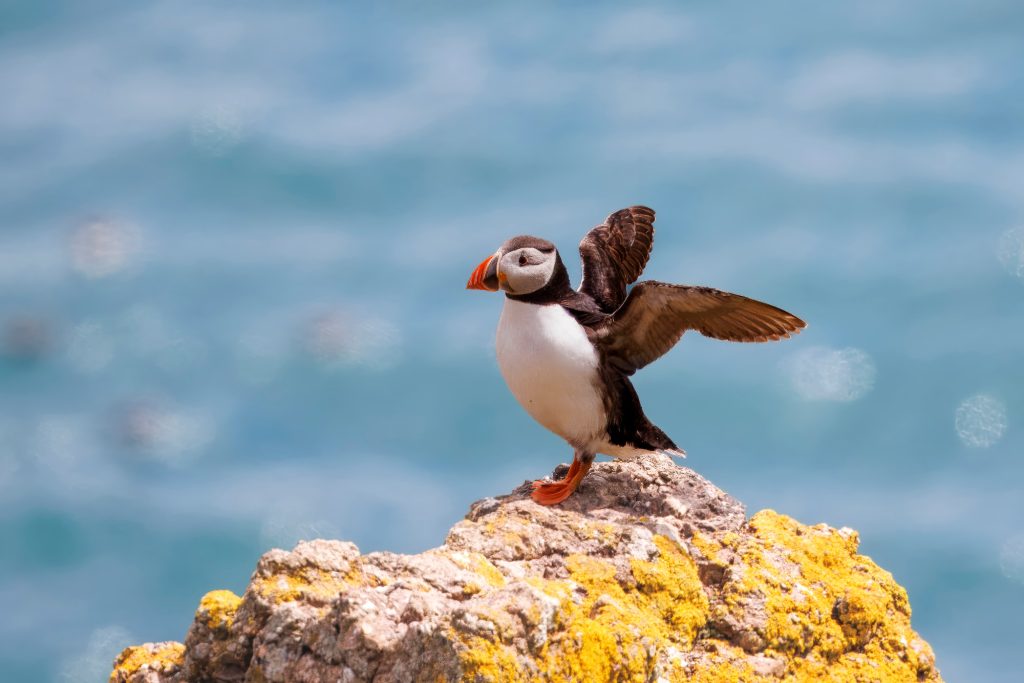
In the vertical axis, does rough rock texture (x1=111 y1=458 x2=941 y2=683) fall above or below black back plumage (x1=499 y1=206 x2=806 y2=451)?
below

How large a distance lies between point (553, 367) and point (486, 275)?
19.5 inches

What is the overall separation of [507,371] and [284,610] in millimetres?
1913

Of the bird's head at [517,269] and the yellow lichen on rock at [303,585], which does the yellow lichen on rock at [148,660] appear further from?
the bird's head at [517,269]

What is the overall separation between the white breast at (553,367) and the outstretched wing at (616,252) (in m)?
0.71

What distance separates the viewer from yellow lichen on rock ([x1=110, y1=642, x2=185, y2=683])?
16.7ft

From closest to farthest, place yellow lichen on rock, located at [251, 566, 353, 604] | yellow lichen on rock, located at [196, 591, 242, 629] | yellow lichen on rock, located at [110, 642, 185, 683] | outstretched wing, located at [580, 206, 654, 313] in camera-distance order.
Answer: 1. yellow lichen on rock, located at [251, 566, 353, 604]
2. yellow lichen on rock, located at [196, 591, 242, 629]
3. yellow lichen on rock, located at [110, 642, 185, 683]
4. outstretched wing, located at [580, 206, 654, 313]

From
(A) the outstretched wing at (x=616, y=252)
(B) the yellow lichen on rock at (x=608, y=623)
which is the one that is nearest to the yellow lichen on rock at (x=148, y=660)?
(B) the yellow lichen on rock at (x=608, y=623)

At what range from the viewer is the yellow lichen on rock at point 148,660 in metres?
5.09

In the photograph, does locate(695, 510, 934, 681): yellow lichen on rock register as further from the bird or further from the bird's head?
the bird's head

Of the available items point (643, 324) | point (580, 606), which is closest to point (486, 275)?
point (643, 324)

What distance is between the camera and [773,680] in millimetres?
5102

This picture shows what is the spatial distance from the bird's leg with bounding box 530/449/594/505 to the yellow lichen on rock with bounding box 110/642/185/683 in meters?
1.62

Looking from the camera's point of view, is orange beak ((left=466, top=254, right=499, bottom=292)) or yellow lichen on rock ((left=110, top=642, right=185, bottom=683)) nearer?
yellow lichen on rock ((left=110, top=642, right=185, bottom=683))

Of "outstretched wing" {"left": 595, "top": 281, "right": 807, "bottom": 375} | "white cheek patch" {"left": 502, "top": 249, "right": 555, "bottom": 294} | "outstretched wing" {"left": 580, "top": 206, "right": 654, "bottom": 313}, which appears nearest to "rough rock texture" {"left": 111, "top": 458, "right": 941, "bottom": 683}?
"outstretched wing" {"left": 595, "top": 281, "right": 807, "bottom": 375}
